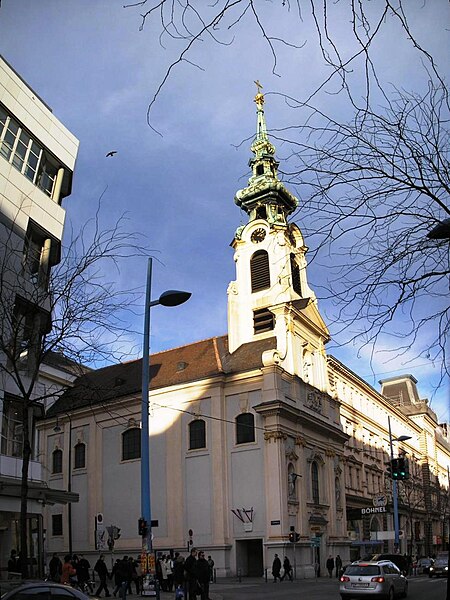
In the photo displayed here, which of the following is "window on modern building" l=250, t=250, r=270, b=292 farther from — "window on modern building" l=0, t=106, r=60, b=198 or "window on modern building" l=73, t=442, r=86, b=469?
"window on modern building" l=0, t=106, r=60, b=198

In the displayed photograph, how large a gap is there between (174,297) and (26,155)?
Result: 30.5 feet

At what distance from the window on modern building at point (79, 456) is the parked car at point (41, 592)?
4465 centimetres

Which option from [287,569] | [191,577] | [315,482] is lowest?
[287,569]

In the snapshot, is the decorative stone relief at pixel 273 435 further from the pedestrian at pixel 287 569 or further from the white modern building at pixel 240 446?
the pedestrian at pixel 287 569

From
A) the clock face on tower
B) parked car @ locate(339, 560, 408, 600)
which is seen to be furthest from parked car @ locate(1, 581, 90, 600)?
the clock face on tower

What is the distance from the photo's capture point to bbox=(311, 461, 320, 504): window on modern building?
4763 cm

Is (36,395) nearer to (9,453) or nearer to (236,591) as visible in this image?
(9,453)

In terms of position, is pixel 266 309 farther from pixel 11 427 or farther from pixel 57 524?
pixel 11 427

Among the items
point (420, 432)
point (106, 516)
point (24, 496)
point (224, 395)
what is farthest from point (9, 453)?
point (420, 432)

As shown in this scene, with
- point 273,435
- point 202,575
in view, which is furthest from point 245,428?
point 202,575

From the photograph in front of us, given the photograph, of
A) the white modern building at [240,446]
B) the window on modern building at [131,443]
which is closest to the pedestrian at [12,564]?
the white modern building at [240,446]

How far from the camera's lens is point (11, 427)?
2281 centimetres

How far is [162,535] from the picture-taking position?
45969 millimetres

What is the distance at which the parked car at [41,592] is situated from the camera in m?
8.64
